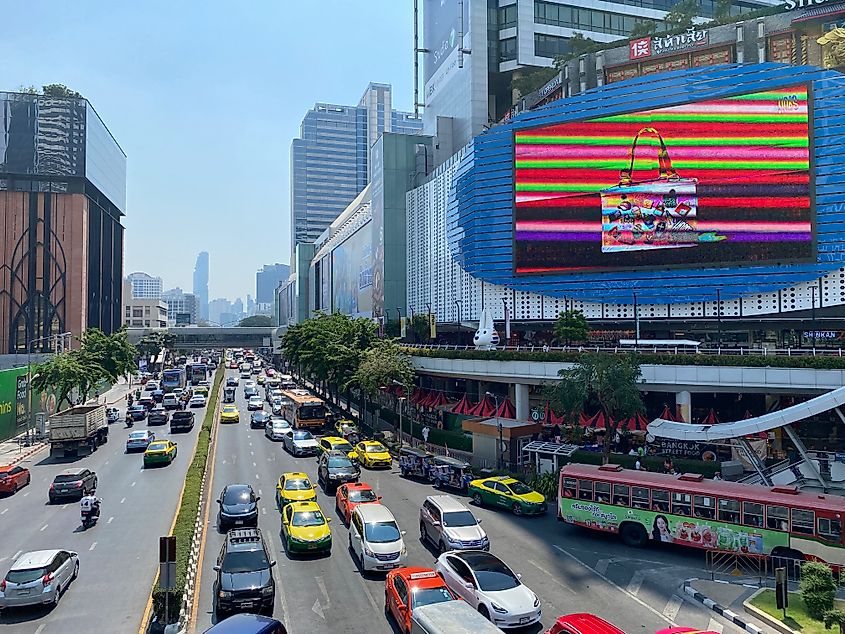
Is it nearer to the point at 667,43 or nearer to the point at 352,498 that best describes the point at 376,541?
the point at 352,498

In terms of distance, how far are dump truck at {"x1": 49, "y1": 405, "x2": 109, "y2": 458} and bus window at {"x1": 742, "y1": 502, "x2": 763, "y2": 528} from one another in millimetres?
41422

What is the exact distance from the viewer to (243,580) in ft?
61.9

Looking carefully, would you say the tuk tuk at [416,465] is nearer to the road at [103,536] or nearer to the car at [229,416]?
the road at [103,536]

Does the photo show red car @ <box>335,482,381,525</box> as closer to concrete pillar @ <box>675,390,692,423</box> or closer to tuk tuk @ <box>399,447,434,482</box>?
tuk tuk @ <box>399,447,434,482</box>

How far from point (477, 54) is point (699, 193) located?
4181 cm

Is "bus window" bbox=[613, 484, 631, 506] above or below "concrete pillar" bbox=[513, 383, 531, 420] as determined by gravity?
below

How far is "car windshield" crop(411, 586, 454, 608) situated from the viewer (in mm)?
16750

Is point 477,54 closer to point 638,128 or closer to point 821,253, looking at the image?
point 638,128

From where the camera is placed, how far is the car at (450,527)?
23.2 metres

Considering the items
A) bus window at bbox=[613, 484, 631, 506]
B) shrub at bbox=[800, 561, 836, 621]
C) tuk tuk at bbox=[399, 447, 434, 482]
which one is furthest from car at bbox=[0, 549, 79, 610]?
shrub at bbox=[800, 561, 836, 621]

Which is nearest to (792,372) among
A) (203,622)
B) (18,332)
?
(203,622)

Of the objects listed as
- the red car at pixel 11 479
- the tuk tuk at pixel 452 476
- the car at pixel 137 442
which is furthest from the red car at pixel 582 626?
the car at pixel 137 442

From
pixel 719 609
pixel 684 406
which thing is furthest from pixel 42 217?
pixel 719 609

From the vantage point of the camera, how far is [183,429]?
57625 mm
